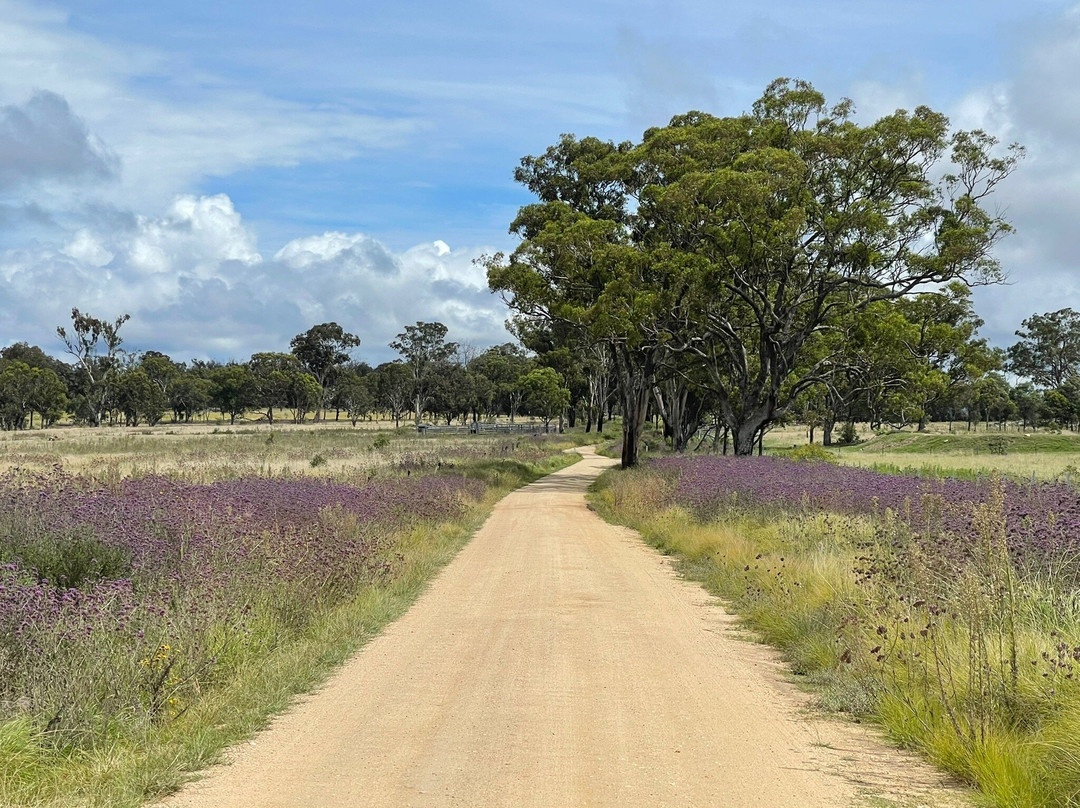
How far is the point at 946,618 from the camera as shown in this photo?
781 cm

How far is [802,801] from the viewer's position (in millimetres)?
5238

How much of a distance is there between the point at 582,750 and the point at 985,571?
3.60m

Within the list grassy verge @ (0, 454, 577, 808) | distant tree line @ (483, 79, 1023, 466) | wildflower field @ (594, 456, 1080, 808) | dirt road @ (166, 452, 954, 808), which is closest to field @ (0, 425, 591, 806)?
grassy verge @ (0, 454, 577, 808)

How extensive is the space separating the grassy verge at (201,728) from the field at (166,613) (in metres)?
0.02

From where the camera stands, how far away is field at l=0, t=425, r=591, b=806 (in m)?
5.77

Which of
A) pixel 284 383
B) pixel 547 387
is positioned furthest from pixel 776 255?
pixel 284 383

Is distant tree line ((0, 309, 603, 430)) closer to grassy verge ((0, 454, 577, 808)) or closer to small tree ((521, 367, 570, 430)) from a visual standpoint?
small tree ((521, 367, 570, 430))

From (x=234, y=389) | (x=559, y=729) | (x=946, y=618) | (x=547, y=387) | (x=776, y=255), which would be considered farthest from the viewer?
(x=234, y=389)

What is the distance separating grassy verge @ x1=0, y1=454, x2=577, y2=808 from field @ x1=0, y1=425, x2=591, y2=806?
0.02 meters

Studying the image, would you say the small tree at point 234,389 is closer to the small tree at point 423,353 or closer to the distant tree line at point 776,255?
the small tree at point 423,353

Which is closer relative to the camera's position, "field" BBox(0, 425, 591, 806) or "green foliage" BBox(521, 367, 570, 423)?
"field" BBox(0, 425, 591, 806)

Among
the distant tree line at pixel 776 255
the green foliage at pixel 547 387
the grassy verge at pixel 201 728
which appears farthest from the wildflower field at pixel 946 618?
the green foliage at pixel 547 387

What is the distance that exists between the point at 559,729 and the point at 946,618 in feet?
11.6

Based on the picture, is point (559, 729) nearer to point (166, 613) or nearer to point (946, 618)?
point (166, 613)
